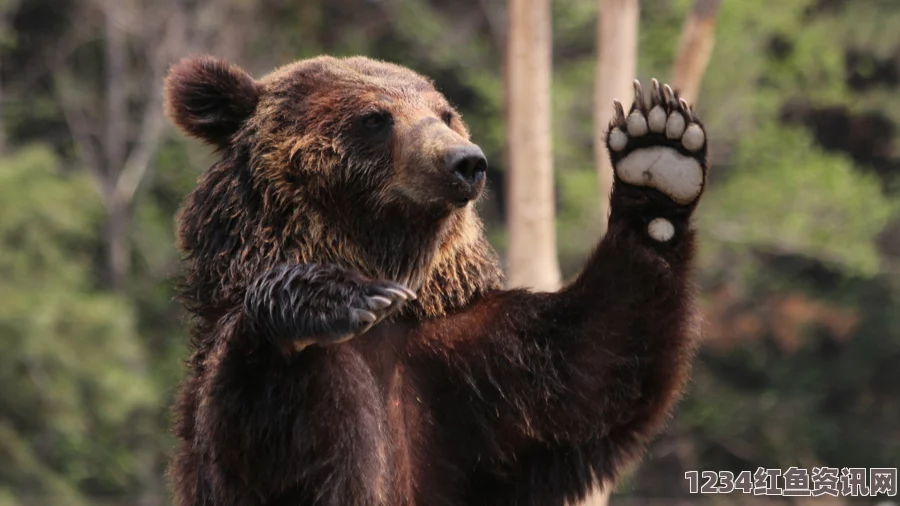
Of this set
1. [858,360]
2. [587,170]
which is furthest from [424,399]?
[858,360]

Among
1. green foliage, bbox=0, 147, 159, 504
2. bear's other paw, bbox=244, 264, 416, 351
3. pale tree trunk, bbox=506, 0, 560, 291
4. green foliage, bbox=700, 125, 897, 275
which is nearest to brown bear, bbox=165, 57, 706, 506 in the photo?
bear's other paw, bbox=244, 264, 416, 351

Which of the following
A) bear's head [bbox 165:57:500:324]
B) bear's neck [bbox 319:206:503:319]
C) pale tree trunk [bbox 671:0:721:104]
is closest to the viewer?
bear's head [bbox 165:57:500:324]

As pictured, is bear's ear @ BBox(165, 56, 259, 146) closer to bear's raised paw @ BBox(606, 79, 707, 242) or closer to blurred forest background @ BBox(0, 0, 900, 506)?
bear's raised paw @ BBox(606, 79, 707, 242)

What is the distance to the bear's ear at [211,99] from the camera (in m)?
4.80

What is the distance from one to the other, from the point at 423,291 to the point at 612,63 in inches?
236

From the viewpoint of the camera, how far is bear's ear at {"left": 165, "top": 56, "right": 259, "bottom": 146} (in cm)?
480

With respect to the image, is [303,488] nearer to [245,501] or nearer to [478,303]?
[245,501]

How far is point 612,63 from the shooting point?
34.2 ft

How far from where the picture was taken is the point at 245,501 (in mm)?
4242

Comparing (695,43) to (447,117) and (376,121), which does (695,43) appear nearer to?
(447,117)

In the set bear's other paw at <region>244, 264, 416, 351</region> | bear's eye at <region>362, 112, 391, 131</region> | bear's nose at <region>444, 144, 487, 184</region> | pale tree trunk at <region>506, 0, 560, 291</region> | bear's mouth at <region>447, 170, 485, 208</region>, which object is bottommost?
bear's other paw at <region>244, 264, 416, 351</region>

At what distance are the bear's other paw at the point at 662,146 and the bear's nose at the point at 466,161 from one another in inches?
23.7

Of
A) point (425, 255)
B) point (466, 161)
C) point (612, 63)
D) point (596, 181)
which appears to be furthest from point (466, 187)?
point (596, 181)

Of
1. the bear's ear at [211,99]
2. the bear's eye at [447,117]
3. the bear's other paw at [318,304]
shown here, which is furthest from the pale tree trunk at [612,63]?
the bear's other paw at [318,304]
